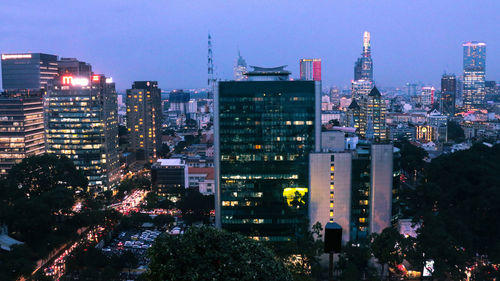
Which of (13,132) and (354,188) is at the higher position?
(13,132)

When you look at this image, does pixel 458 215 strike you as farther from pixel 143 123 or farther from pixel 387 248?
pixel 143 123

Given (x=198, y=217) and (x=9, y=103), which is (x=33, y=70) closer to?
(x=9, y=103)

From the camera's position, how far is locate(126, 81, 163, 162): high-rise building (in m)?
98.6

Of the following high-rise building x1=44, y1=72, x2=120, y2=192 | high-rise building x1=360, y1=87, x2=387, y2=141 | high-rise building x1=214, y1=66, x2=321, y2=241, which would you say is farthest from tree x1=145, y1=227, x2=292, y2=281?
high-rise building x1=360, y1=87, x2=387, y2=141

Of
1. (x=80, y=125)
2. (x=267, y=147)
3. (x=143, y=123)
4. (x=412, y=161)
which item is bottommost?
(x=412, y=161)

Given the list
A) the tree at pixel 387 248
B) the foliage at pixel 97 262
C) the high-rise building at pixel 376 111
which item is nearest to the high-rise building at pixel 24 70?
the foliage at pixel 97 262

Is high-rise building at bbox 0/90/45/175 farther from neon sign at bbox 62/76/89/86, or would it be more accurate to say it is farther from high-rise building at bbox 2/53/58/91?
high-rise building at bbox 2/53/58/91

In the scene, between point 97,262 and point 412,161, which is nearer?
point 97,262

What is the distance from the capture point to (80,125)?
216ft

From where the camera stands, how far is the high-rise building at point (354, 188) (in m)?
40.4

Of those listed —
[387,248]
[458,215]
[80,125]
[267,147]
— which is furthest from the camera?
[80,125]

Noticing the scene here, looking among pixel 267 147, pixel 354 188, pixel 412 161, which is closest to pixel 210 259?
pixel 267 147

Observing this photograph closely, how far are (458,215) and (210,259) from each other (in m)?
34.7

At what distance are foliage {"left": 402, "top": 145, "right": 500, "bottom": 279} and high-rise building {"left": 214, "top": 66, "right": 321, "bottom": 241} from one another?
40.3 feet
